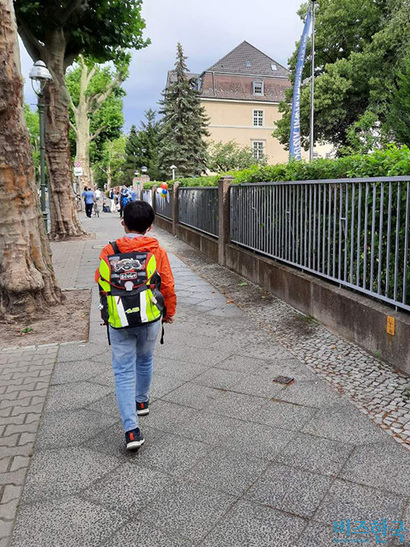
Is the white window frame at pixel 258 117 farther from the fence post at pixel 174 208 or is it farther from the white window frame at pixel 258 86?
the fence post at pixel 174 208

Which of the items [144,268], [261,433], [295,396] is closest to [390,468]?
[261,433]

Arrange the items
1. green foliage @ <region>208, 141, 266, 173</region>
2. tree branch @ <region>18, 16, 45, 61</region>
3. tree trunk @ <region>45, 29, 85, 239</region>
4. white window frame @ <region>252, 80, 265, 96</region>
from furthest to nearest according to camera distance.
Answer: white window frame @ <region>252, 80, 265, 96</region> < green foliage @ <region>208, 141, 266, 173</region> < tree trunk @ <region>45, 29, 85, 239</region> < tree branch @ <region>18, 16, 45, 61</region>

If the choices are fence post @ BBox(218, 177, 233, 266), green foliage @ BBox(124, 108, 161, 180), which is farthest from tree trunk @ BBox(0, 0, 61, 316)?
green foliage @ BBox(124, 108, 161, 180)

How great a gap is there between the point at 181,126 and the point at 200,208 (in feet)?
108

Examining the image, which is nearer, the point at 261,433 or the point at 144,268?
the point at 144,268

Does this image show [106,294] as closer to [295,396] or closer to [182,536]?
[182,536]

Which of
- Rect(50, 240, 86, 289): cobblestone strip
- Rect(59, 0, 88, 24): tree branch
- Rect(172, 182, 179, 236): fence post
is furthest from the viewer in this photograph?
Rect(172, 182, 179, 236): fence post

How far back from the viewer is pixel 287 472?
2961 millimetres

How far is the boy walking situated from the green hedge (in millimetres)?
2644

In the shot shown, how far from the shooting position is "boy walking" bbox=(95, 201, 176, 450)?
10.3ft

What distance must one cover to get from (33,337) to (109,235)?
1297 cm

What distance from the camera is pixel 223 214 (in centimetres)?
1115

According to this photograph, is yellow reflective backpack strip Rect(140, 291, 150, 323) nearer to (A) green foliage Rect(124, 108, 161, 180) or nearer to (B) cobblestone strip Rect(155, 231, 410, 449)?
(B) cobblestone strip Rect(155, 231, 410, 449)

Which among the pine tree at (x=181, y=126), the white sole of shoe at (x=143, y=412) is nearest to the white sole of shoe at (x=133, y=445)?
the white sole of shoe at (x=143, y=412)
